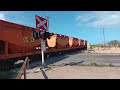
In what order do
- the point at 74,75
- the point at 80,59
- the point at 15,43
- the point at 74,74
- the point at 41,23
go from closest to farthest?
the point at 74,75 < the point at 74,74 < the point at 41,23 < the point at 15,43 < the point at 80,59

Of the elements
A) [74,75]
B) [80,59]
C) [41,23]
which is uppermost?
[41,23]

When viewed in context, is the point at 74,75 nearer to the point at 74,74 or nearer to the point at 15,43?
the point at 74,74

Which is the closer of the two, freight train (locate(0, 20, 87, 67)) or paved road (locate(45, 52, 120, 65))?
freight train (locate(0, 20, 87, 67))

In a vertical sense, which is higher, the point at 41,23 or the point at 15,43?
the point at 41,23

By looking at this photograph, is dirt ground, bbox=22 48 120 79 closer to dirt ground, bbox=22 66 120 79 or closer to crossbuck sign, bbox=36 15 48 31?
dirt ground, bbox=22 66 120 79

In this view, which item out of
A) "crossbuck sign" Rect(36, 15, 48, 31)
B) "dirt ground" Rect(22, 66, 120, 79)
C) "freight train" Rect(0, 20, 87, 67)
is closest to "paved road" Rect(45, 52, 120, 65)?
"freight train" Rect(0, 20, 87, 67)

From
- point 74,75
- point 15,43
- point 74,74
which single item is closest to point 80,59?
point 15,43

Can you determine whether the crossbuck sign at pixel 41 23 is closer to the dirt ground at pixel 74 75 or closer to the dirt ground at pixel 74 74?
the dirt ground at pixel 74 74

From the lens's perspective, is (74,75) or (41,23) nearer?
(74,75)

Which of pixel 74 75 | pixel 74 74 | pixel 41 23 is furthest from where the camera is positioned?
pixel 41 23
